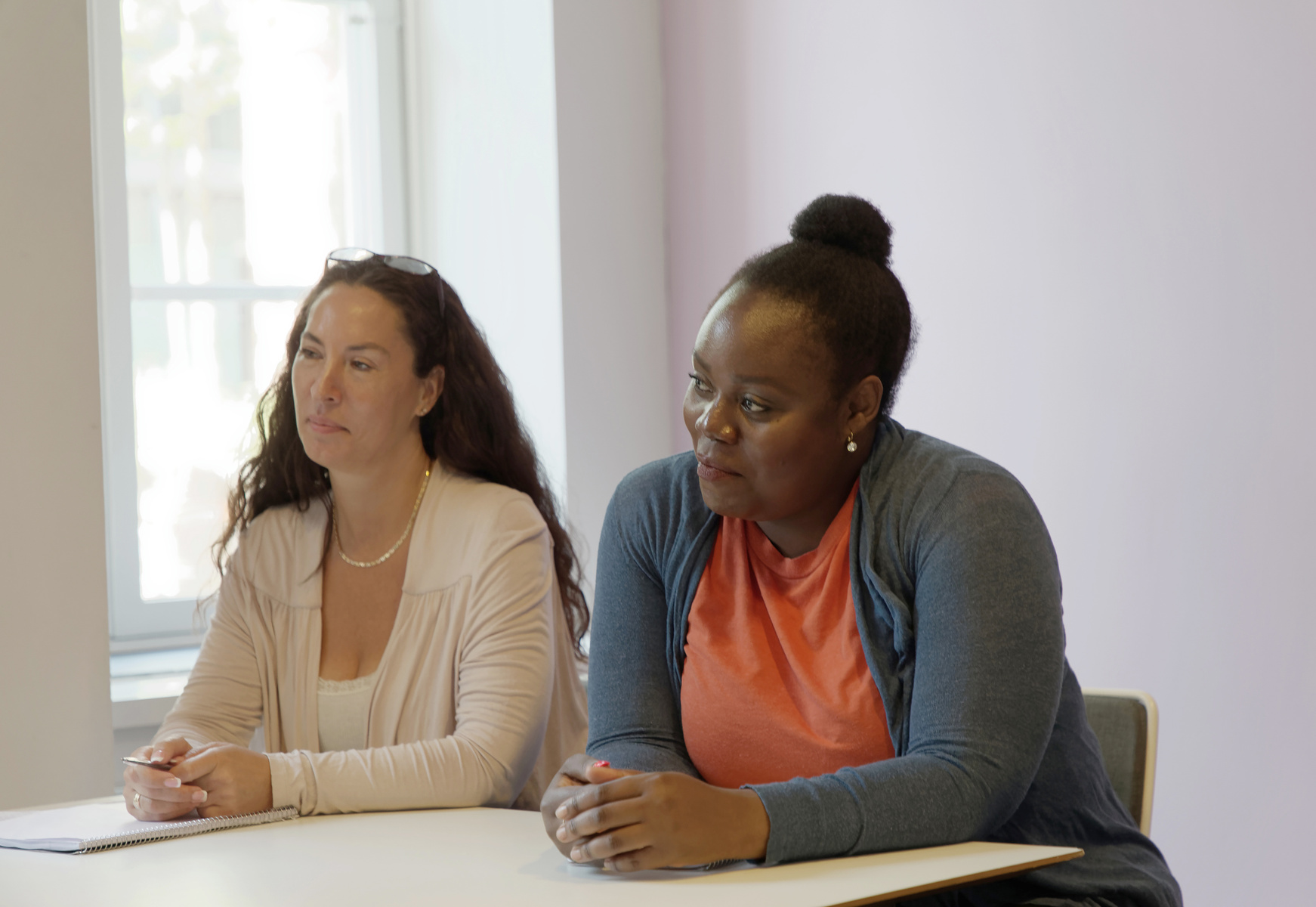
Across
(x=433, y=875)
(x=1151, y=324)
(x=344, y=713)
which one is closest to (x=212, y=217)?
(x=344, y=713)

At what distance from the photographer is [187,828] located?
57.2 inches

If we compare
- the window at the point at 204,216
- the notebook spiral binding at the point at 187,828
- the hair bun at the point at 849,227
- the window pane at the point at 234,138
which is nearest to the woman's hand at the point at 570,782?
the notebook spiral binding at the point at 187,828

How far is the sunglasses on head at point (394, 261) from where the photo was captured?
2.13 m

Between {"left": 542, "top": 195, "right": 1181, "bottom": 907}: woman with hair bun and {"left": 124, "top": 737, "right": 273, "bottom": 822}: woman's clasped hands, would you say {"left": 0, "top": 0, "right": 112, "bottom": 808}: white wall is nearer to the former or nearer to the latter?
{"left": 124, "top": 737, "right": 273, "bottom": 822}: woman's clasped hands

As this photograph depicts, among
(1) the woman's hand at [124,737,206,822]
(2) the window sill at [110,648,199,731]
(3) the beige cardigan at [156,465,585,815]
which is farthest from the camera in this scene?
(2) the window sill at [110,648,199,731]

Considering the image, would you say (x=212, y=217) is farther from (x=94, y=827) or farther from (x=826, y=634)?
(x=826, y=634)

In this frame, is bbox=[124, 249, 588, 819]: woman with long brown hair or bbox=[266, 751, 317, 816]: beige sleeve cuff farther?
bbox=[124, 249, 588, 819]: woman with long brown hair

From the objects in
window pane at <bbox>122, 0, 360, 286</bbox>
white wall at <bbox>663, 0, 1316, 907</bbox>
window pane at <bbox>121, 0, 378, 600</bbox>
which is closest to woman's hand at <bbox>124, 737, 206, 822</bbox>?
white wall at <bbox>663, 0, 1316, 907</bbox>

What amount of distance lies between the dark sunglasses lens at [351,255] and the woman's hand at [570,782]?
109cm

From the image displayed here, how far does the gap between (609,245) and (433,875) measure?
2000 millimetres

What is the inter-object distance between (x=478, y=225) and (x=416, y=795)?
5.72 feet

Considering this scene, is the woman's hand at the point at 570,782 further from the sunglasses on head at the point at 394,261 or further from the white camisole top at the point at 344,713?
the sunglasses on head at the point at 394,261

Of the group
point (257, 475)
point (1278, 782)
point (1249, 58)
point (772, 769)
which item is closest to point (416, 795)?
point (772, 769)

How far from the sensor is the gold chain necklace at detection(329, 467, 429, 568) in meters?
2.09
